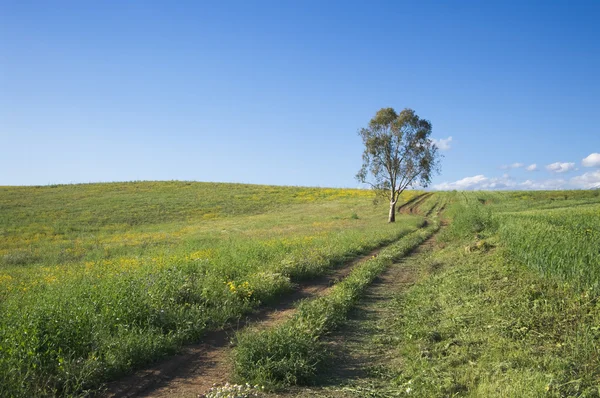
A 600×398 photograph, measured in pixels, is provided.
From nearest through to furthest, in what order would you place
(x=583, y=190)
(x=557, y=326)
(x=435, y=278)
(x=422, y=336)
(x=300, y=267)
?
(x=557, y=326)
(x=422, y=336)
(x=435, y=278)
(x=300, y=267)
(x=583, y=190)

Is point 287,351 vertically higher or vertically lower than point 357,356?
higher

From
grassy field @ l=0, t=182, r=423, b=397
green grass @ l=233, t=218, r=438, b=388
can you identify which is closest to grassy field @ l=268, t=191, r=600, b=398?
green grass @ l=233, t=218, r=438, b=388

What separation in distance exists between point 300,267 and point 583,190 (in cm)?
6982

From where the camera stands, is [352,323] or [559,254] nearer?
[352,323]

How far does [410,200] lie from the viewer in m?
60.0

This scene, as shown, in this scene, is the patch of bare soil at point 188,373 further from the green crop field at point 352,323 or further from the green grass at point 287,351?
the green grass at point 287,351

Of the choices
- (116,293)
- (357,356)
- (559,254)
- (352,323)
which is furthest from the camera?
(559,254)

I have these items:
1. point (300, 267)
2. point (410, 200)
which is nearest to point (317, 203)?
point (410, 200)

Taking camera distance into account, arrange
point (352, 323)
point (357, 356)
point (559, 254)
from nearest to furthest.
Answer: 1. point (357, 356)
2. point (352, 323)
3. point (559, 254)

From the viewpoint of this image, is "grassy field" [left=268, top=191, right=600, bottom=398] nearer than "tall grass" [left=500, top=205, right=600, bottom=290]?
Yes

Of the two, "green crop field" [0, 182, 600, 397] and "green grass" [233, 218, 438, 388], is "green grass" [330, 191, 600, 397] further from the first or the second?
"green grass" [233, 218, 438, 388]

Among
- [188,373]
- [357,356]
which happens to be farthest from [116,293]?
[357,356]

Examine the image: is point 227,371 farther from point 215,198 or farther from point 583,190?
point 583,190

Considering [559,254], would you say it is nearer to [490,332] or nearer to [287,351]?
[490,332]
